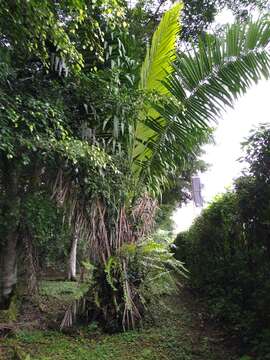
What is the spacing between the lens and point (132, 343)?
397 centimetres

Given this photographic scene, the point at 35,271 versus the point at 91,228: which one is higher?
the point at 91,228

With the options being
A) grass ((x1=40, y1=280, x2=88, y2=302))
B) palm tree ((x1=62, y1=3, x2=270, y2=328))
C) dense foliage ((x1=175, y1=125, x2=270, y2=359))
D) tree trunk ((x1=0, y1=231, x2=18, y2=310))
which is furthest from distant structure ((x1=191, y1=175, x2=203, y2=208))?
tree trunk ((x1=0, y1=231, x2=18, y2=310))

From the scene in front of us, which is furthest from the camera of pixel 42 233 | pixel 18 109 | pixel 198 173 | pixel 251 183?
pixel 198 173

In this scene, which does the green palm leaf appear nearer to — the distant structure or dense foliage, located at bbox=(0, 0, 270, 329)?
dense foliage, located at bbox=(0, 0, 270, 329)

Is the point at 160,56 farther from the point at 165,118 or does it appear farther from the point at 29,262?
the point at 29,262

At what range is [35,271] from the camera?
211 inches

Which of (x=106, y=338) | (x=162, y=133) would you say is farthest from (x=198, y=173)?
(x=106, y=338)

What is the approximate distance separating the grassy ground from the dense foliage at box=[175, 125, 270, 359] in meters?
0.34

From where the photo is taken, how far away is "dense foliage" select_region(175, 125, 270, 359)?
3.45 meters

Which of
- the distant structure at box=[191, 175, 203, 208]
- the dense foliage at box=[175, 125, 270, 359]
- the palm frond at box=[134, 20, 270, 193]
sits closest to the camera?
the dense foliage at box=[175, 125, 270, 359]

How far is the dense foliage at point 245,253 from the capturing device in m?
3.45

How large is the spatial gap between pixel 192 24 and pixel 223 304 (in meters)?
5.40

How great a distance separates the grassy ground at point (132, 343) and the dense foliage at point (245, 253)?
1.13 feet

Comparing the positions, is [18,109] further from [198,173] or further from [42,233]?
[198,173]
